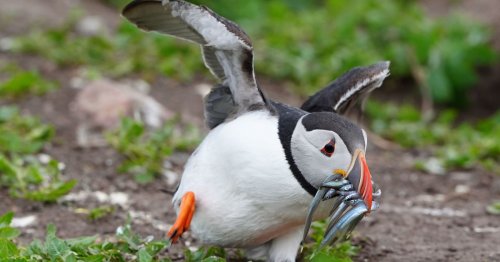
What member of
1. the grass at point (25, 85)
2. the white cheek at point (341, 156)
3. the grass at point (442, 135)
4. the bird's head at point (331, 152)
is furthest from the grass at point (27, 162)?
the grass at point (442, 135)

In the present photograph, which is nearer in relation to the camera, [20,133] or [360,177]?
[360,177]

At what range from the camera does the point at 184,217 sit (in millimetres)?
3898

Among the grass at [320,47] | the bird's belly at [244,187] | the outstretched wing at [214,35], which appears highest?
the outstretched wing at [214,35]

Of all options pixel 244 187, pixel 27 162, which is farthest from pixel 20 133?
pixel 244 187

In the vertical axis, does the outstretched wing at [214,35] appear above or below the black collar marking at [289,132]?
above

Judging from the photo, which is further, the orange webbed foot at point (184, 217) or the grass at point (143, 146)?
the grass at point (143, 146)

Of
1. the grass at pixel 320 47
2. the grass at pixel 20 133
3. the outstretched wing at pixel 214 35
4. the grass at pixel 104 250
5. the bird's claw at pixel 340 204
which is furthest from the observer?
the grass at pixel 320 47

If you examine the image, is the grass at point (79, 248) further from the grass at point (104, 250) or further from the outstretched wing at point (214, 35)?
the outstretched wing at point (214, 35)

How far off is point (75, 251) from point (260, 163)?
2.91 feet

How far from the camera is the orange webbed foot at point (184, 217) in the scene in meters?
3.90

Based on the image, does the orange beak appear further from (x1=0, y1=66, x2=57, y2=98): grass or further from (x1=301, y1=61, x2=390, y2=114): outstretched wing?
(x1=0, y1=66, x2=57, y2=98): grass

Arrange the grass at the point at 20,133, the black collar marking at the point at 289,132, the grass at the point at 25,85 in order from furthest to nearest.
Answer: the grass at the point at 25,85 → the grass at the point at 20,133 → the black collar marking at the point at 289,132

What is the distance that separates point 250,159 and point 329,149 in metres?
0.33

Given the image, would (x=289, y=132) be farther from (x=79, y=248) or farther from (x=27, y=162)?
(x=27, y=162)
